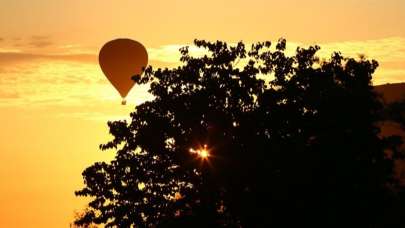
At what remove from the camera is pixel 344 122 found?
43.3m

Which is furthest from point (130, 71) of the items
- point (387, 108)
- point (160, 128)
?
point (160, 128)

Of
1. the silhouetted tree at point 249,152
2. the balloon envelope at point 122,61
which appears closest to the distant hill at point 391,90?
the balloon envelope at point 122,61

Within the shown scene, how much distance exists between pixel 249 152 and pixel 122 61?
42.1 metres

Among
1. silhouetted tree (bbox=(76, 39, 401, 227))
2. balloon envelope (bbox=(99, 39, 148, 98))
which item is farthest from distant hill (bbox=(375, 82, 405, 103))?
silhouetted tree (bbox=(76, 39, 401, 227))

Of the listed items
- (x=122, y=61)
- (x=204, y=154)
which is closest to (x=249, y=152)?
(x=204, y=154)

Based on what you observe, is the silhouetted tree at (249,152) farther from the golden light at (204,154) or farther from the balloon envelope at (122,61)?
the balloon envelope at (122,61)

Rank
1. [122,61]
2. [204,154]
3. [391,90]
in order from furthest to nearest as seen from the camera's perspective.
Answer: [391,90] → [122,61] → [204,154]

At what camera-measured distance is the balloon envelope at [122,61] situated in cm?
8188

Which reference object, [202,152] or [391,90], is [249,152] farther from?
[391,90]

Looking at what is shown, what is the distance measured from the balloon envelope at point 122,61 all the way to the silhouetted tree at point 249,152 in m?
36.7

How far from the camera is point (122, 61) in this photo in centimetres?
8238

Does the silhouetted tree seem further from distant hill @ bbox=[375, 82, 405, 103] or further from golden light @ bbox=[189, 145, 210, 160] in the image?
distant hill @ bbox=[375, 82, 405, 103]

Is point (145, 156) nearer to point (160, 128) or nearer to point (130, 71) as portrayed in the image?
point (160, 128)

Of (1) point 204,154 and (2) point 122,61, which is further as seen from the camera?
(2) point 122,61
